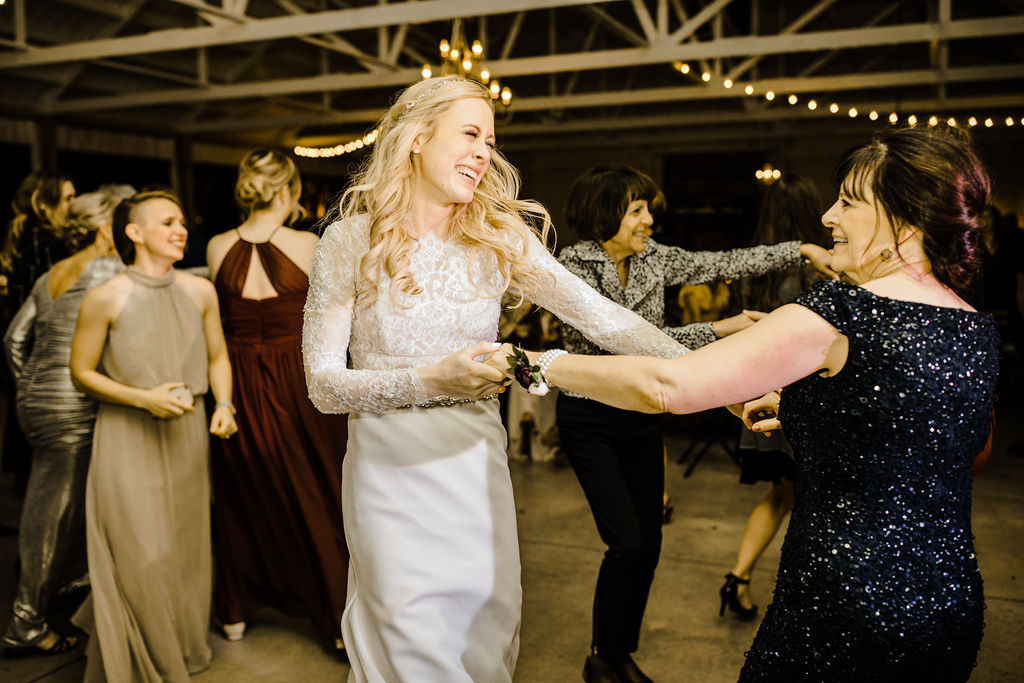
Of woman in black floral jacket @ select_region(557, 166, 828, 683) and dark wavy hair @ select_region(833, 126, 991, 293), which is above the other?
dark wavy hair @ select_region(833, 126, 991, 293)

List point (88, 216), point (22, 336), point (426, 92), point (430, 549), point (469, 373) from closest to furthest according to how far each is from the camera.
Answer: point (469, 373), point (430, 549), point (426, 92), point (88, 216), point (22, 336)

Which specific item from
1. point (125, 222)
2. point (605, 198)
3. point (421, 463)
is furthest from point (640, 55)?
point (421, 463)

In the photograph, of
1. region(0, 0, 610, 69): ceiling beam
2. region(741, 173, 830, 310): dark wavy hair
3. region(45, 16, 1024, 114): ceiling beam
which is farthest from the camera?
region(45, 16, 1024, 114): ceiling beam

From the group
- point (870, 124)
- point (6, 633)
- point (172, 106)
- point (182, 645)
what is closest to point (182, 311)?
point (182, 645)

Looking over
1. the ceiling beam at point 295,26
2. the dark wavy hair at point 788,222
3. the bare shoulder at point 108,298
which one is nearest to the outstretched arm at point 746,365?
the bare shoulder at point 108,298

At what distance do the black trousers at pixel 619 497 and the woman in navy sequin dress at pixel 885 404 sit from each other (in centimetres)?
118

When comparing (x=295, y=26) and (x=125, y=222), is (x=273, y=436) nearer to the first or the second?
(x=125, y=222)

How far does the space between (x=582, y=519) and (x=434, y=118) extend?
311 centimetres

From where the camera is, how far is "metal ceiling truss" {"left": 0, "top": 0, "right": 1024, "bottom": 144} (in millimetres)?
6988

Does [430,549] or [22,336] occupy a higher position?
[22,336]

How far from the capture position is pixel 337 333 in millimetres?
1768

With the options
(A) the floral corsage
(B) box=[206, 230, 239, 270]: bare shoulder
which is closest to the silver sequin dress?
(B) box=[206, 230, 239, 270]: bare shoulder

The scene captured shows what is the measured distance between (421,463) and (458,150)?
2.19 feet

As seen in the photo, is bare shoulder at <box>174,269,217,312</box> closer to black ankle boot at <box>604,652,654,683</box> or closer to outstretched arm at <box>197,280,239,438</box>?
outstretched arm at <box>197,280,239,438</box>
